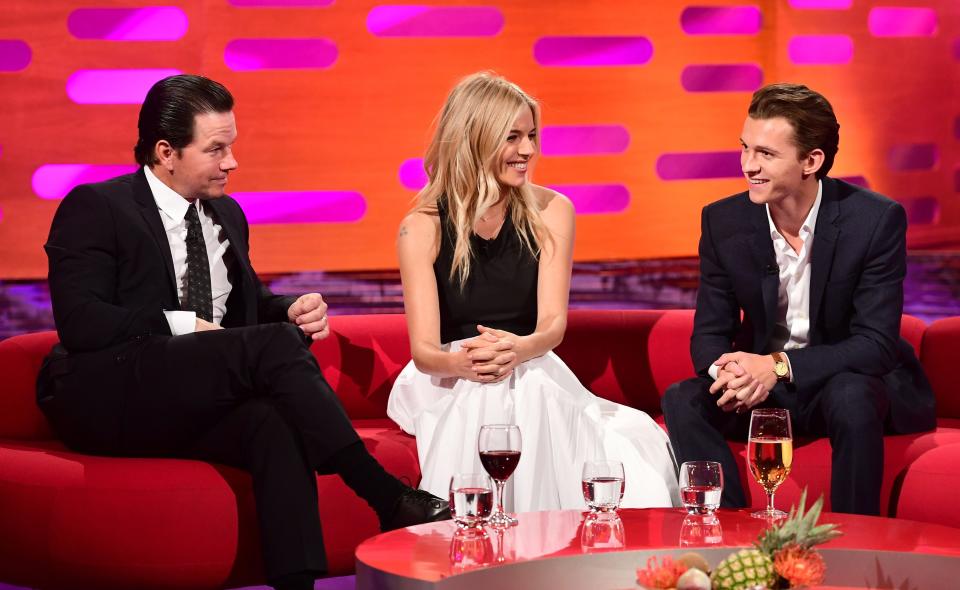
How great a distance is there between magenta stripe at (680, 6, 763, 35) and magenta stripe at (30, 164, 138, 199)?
2.22 m

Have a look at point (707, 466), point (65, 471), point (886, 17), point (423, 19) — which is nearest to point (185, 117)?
point (65, 471)

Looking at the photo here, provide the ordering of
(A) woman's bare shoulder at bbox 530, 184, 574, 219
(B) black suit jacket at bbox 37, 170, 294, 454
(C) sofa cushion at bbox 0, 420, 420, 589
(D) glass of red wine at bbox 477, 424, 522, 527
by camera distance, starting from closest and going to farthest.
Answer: (D) glass of red wine at bbox 477, 424, 522, 527 < (C) sofa cushion at bbox 0, 420, 420, 589 < (B) black suit jacket at bbox 37, 170, 294, 454 < (A) woman's bare shoulder at bbox 530, 184, 574, 219

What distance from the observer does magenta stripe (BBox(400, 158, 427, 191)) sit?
14.2ft

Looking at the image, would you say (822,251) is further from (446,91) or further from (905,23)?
(905,23)

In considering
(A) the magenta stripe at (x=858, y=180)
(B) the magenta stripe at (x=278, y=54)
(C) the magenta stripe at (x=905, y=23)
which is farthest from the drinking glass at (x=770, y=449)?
(C) the magenta stripe at (x=905, y=23)

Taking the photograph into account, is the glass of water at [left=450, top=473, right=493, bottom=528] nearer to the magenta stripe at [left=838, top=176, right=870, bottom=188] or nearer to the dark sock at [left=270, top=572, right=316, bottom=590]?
the dark sock at [left=270, top=572, right=316, bottom=590]

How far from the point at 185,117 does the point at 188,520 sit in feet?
3.69

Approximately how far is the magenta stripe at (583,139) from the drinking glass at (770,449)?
2.37m

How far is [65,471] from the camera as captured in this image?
9.43 feet

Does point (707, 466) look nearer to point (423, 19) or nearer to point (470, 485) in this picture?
point (470, 485)

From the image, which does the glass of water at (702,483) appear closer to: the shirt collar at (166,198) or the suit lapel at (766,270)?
the suit lapel at (766,270)

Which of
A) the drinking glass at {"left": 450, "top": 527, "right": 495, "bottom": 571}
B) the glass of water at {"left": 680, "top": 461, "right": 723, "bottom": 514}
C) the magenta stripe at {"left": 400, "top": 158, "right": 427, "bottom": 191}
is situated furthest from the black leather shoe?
the magenta stripe at {"left": 400, "top": 158, "right": 427, "bottom": 191}

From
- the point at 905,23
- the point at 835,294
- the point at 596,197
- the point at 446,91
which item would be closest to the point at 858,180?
the point at 905,23

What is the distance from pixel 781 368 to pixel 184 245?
1707 millimetres
